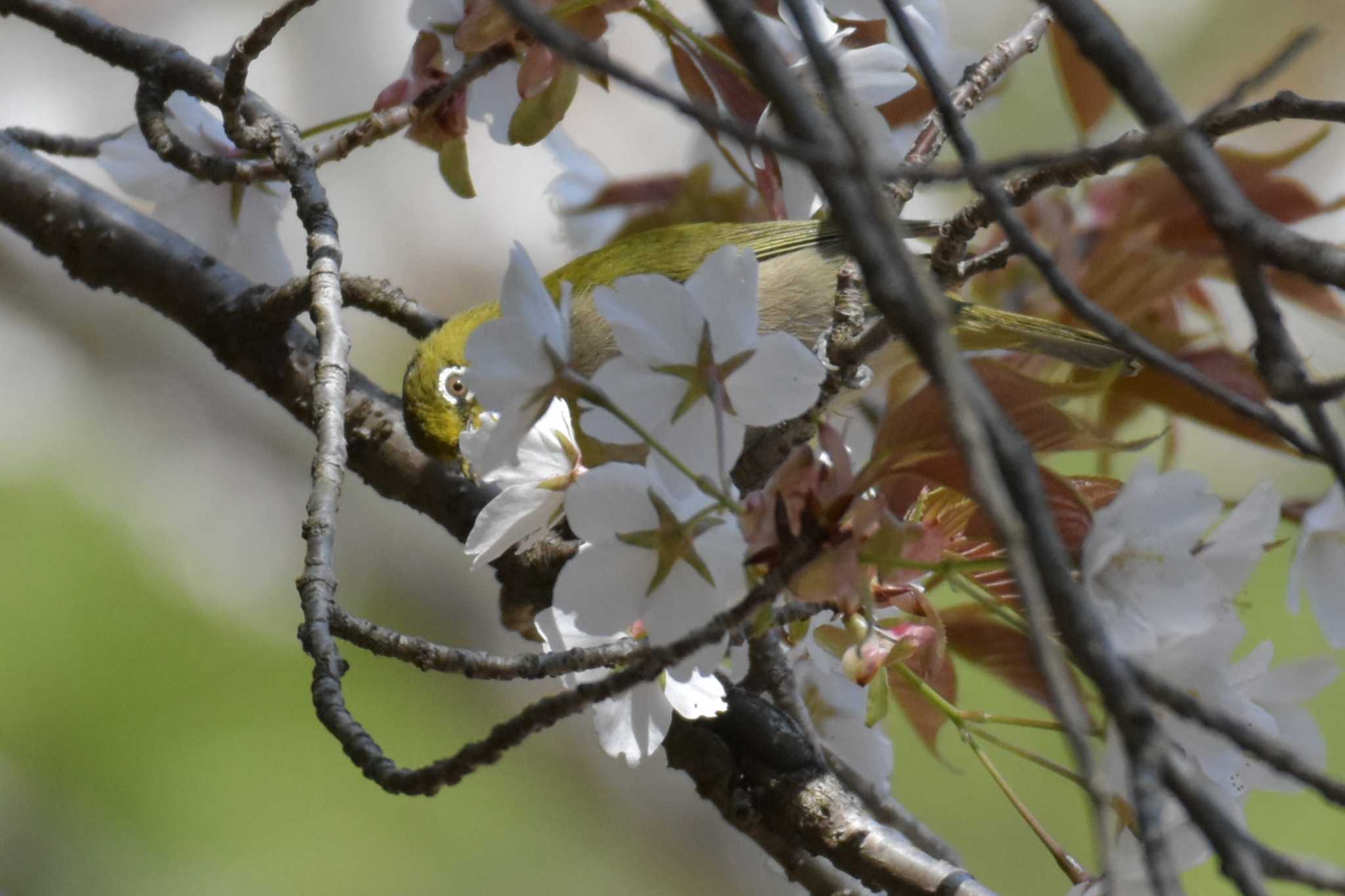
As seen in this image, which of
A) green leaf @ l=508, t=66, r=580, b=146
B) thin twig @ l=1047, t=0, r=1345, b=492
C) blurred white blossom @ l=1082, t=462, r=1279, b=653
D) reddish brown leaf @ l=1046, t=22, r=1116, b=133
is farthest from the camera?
reddish brown leaf @ l=1046, t=22, r=1116, b=133

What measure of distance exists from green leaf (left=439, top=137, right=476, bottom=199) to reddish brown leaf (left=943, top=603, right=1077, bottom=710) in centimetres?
56

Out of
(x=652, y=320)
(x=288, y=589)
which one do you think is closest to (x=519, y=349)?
(x=652, y=320)

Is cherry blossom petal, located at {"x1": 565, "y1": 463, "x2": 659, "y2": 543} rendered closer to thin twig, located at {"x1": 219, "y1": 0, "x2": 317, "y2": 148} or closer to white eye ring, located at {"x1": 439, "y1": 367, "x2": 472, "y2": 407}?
thin twig, located at {"x1": 219, "y1": 0, "x2": 317, "y2": 148}

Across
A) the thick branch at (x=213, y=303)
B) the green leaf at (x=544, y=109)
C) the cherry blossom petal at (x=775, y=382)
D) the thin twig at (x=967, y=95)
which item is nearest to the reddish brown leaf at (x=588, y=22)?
the green leaf at (x=544, y=109)

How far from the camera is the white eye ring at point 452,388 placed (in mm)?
1437

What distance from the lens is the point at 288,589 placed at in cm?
365

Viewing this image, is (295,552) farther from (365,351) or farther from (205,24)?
(205,24)

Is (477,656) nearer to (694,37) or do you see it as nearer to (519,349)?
(519,349)

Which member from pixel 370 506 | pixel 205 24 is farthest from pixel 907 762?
pixel 205 24

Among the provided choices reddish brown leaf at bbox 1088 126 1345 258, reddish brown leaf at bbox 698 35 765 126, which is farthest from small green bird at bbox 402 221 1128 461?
reddish brown leaf at bbox 698 35 765 126

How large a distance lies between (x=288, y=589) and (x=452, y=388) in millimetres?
2453

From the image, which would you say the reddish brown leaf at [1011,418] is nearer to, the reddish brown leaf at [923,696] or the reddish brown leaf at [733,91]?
the reddish brown leaf at [923,696]

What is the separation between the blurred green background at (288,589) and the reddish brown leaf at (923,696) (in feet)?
6.15

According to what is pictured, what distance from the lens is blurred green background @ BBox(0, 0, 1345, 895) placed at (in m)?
3.11
